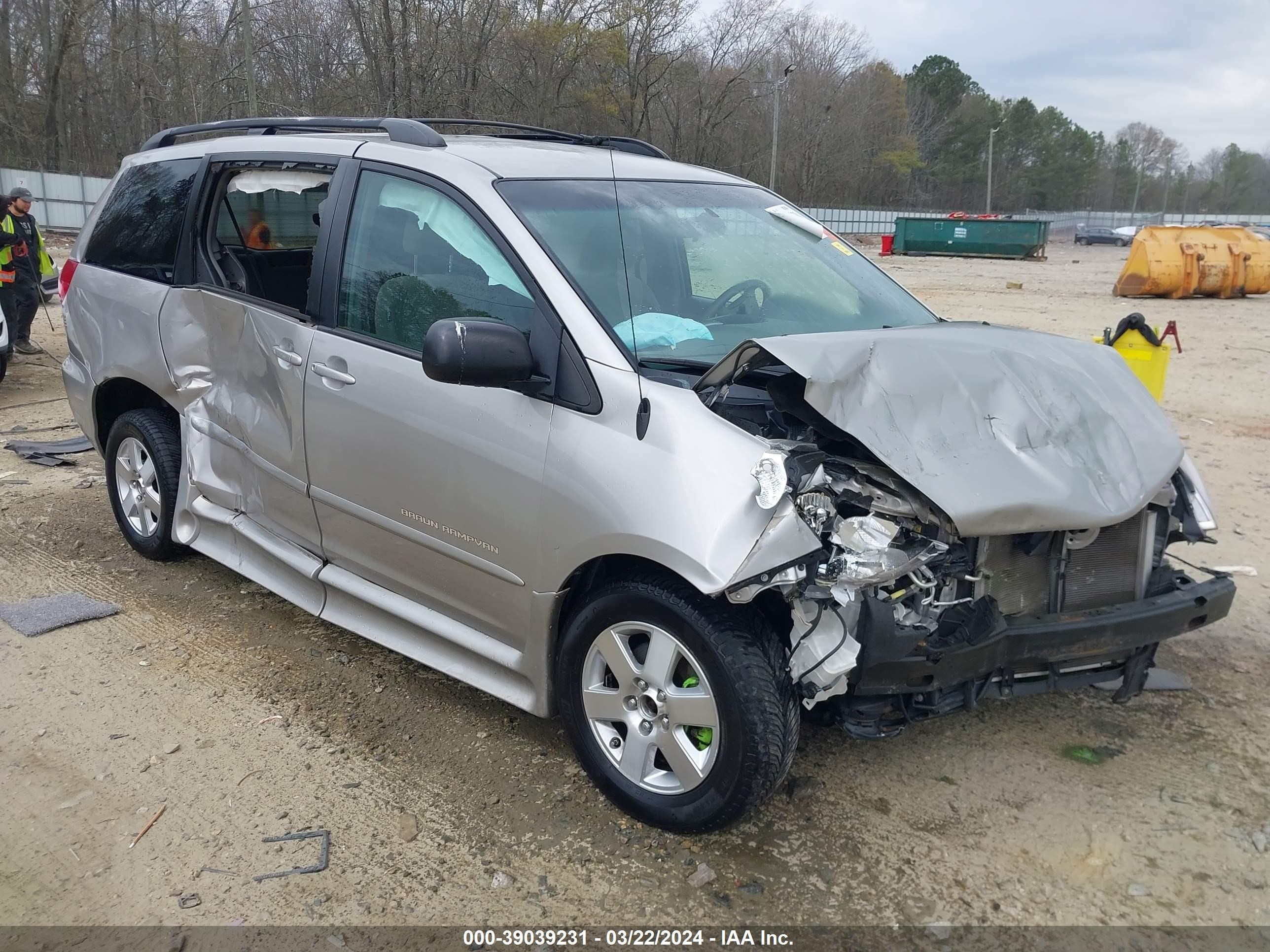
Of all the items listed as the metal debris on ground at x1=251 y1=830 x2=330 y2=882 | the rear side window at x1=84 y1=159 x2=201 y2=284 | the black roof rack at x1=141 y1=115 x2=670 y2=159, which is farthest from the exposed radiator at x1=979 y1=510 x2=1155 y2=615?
the rear side window at x1=84 y1=159 x2=201 y2=284

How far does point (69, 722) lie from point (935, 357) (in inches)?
128

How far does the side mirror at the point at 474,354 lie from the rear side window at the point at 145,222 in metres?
2.32

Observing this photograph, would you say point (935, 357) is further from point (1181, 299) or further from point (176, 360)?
point (1181, 299)

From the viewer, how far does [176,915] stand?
105 inches

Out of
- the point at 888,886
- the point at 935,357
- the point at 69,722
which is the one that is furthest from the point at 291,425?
the point at 888,886

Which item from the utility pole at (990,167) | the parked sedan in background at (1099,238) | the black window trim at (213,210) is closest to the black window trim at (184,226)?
the black window trim at (213,210)

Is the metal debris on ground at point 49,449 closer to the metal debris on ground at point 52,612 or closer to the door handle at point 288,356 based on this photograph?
the metal debris on ground at point 52,612

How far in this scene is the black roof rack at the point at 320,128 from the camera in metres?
3.70

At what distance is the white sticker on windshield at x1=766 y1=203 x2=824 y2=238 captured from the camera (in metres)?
4.20

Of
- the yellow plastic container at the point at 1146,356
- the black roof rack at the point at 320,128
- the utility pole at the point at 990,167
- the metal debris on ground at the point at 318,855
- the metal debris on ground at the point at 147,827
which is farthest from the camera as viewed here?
the utility pole at the point at 990,167

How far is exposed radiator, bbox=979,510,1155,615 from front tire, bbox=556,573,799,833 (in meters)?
0.75

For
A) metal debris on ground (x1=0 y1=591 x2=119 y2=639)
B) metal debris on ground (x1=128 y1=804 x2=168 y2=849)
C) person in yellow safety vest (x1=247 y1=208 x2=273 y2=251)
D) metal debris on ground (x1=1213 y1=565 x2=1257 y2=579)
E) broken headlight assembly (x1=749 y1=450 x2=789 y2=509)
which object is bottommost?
metal debris on ground (x1=128 y1=804 x2=168 y2=849)

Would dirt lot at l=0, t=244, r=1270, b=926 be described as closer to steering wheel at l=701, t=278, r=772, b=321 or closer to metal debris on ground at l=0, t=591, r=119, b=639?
metal debris on ground at l=0, t=591, r=119, b=639

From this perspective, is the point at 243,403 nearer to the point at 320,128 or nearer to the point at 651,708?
the point at 320,128
